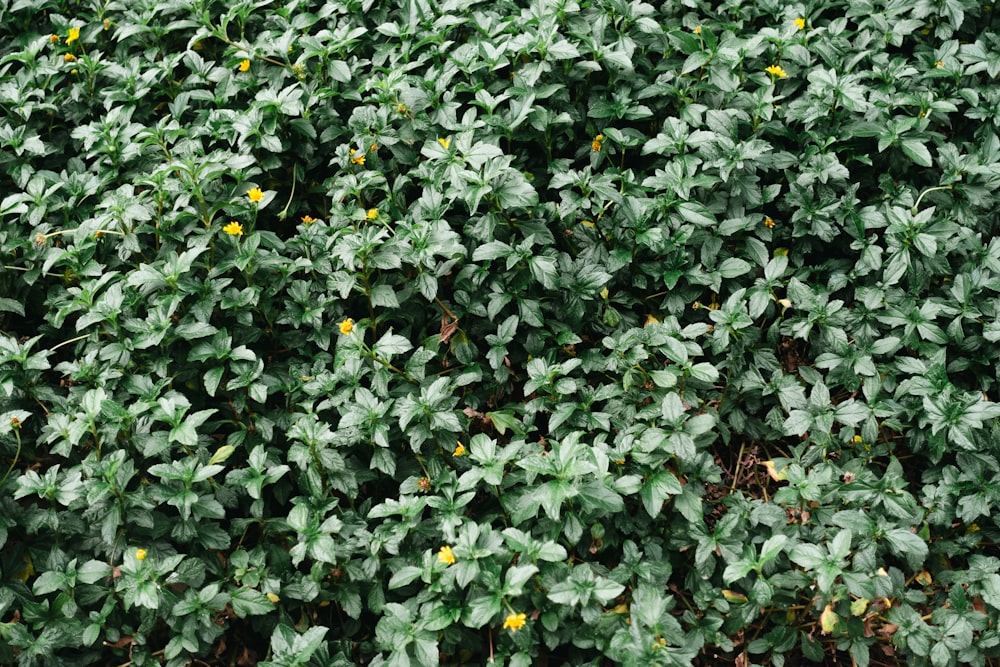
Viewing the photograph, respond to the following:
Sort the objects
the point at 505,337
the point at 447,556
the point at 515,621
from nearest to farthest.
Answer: the point at 515,621 < the point at 447,556 < the point at 505,337

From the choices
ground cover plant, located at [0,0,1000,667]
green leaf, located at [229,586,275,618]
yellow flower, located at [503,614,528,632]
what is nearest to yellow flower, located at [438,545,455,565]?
ground cover plant, located at [0,0,1000,667]

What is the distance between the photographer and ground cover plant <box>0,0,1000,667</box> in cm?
238

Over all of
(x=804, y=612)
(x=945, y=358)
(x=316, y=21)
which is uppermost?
(x=316, y=21)

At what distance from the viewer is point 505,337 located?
9.19 ft

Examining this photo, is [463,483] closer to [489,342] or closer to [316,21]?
[489,342]

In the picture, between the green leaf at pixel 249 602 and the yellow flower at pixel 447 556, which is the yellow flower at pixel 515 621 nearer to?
the yellow flower at pixel 447 556

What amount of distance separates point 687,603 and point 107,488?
1.64m

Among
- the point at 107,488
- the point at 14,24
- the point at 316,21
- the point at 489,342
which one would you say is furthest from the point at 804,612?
the point at 14,24

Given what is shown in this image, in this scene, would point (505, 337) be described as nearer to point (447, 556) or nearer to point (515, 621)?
point (447, 556)

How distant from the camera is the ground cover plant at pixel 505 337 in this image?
2383 mm

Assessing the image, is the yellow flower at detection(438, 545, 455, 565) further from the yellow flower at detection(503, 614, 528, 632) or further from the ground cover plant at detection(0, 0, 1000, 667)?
the yellow flower at detection(503, 614, 528, 632)

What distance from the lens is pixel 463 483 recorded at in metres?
2.43

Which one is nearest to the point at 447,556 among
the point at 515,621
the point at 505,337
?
the point at 515,621

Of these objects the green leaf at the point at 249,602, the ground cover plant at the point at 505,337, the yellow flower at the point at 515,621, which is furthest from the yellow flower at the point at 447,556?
the green leaf at the point at 249,602
